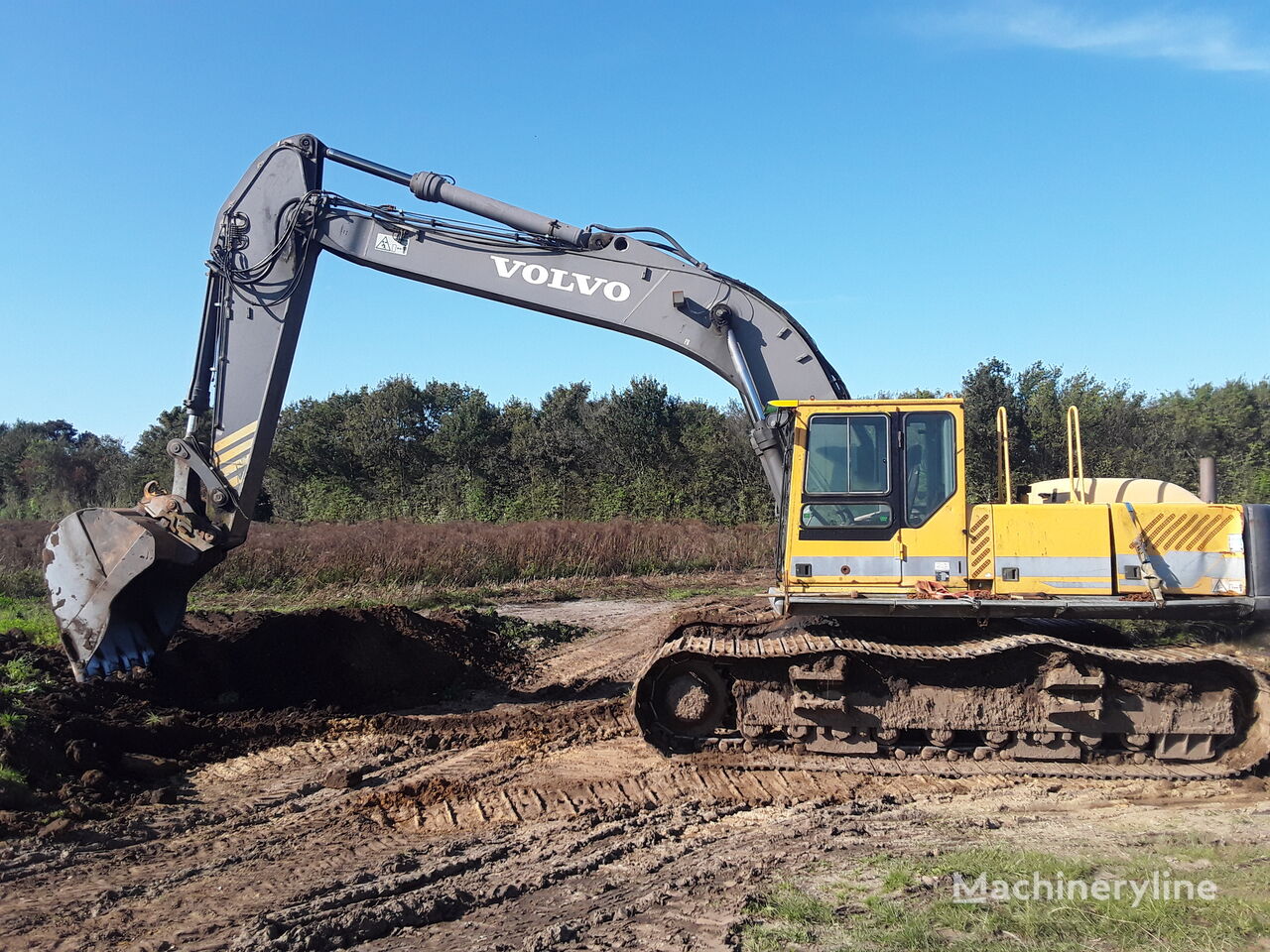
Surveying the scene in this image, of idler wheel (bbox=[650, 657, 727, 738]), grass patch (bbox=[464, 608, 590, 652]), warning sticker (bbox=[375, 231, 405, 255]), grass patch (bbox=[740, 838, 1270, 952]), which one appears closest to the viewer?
grass patch (bbox=[740, 838, 1270, 952])

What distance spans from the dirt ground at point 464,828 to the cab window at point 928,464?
2.18 metres

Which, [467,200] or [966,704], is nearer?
[966,704]

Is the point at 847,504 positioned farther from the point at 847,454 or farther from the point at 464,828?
the point at 464,828

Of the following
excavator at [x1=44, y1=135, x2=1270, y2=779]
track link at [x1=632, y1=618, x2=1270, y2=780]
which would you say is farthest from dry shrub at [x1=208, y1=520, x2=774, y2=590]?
track link at [x1=632, y1=618, x2=1270, y2=780]

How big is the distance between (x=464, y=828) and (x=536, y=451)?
29313 millimetres

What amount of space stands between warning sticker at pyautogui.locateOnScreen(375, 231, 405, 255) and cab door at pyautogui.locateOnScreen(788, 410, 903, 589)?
4.46 metres

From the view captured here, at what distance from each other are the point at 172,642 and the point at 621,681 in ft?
16.1

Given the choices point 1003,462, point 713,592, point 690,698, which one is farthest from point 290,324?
point 713,592

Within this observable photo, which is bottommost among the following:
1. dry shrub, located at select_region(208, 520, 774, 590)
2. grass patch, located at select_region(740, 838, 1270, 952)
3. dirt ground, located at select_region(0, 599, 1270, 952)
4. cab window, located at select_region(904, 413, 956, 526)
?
dirt ground, located at select_region(0, 599, 1270, 952)

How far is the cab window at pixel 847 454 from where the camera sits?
773 centimetres

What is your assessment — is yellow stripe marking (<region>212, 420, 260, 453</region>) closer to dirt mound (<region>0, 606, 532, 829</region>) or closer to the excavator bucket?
the excavator bucket

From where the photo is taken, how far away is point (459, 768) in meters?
7.75

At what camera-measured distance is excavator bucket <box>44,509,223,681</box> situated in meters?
8.50

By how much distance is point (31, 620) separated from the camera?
14.1m
